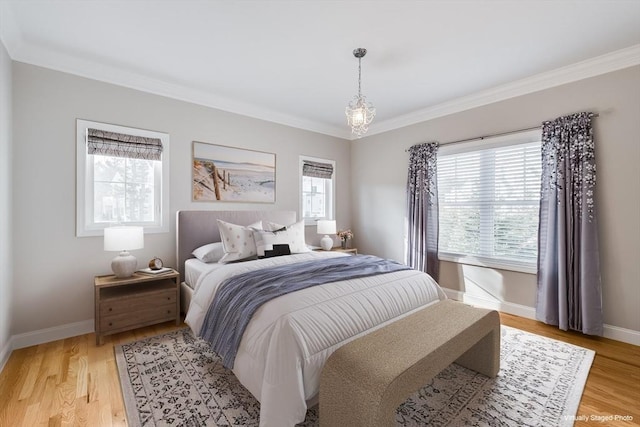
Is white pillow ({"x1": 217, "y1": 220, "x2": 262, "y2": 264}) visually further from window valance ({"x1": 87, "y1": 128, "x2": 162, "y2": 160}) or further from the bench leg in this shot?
the bench leg

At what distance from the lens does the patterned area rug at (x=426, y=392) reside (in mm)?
1685

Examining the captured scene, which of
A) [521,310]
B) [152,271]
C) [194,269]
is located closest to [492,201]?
[521,310]

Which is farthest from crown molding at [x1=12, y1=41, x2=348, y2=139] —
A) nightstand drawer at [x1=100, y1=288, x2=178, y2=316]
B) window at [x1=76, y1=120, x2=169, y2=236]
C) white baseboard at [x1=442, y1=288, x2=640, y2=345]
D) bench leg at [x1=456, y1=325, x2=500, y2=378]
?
bench leg at [x1=456, y1=325, x2=500, y2=378]

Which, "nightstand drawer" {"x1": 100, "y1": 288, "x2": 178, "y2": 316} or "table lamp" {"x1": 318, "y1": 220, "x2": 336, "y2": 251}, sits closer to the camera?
"nightstand drawer" {"x1": 100, "y1": 288, "x2": 178, "y2": 316}

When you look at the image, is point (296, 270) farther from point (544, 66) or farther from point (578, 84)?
point (578, 84)

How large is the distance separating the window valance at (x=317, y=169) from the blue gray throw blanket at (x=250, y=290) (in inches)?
92.6

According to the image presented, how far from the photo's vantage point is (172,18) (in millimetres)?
2156

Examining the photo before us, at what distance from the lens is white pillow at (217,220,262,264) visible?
3014mm

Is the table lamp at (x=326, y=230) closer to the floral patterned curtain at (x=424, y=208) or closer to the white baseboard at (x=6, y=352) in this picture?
the floral patterned curtain at (x=424, y=208)

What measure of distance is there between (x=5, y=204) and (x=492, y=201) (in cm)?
488

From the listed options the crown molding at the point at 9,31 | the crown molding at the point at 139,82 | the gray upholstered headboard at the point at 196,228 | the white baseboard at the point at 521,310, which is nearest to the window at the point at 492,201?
the white baseboard at the point at 521,310

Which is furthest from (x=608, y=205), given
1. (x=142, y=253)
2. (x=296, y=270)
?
(x=142, y=253)

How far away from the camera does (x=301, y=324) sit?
158cm

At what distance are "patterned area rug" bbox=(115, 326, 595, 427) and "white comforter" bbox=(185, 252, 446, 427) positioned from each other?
0.96 feet
